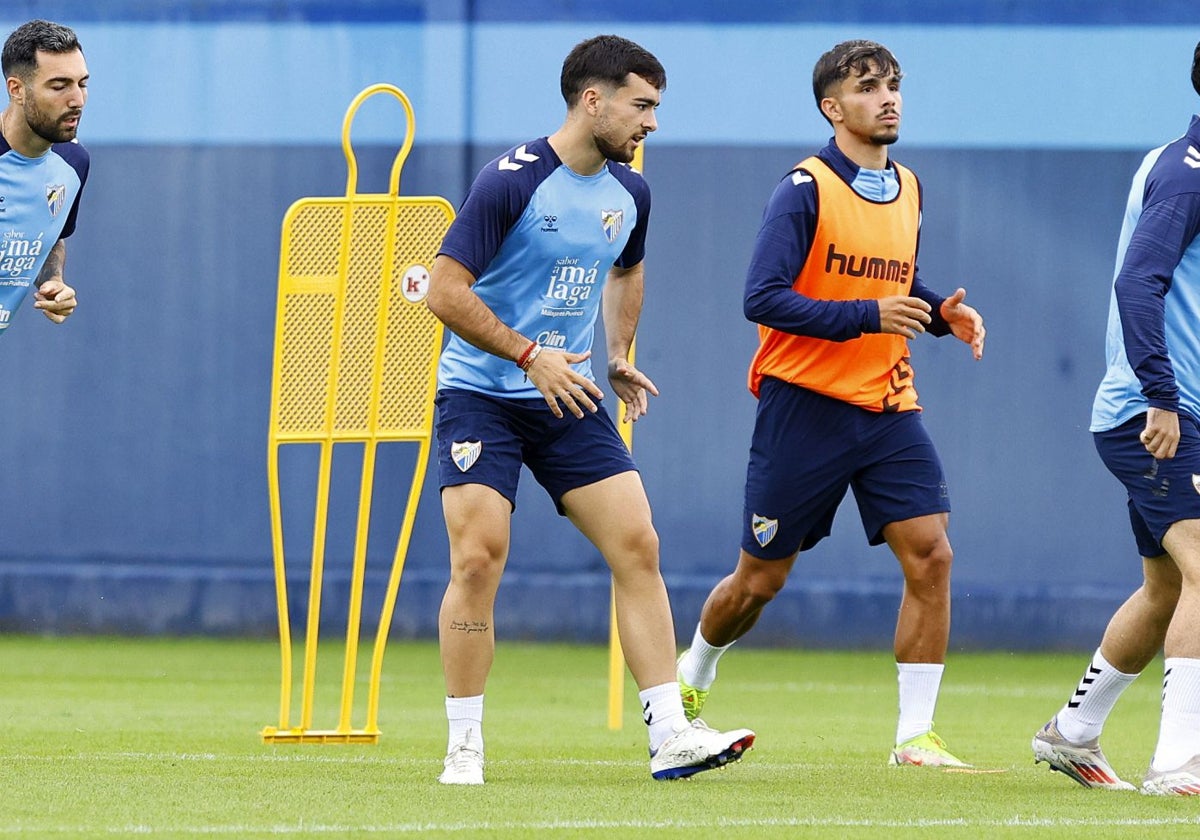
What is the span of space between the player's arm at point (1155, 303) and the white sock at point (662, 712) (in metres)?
1.47

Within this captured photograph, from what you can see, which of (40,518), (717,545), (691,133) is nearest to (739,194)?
(691,133)

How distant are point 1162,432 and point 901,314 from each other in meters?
0.92

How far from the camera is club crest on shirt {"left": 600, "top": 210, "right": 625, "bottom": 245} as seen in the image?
556 cm

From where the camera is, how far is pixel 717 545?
39.6ft

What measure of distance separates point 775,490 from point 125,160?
7438 millimetres

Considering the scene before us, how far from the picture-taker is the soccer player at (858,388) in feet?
19.8

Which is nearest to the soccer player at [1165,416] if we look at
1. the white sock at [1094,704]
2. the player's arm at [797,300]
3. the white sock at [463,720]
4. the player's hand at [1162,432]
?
the player's hand at [1162,432]

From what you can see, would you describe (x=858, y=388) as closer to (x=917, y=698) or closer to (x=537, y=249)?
(x=917, y=698)

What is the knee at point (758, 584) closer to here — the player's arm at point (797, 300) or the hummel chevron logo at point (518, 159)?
the player's arm at point (797, 300)

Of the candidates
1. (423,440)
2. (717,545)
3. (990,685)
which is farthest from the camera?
(717,545)

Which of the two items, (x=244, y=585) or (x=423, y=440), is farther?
(x=244, y=585)

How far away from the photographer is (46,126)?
5.97 meters

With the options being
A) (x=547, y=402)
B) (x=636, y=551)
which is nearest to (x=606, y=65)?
(x=547, y=402)

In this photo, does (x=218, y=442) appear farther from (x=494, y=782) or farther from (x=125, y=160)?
(x=494, y=782)
